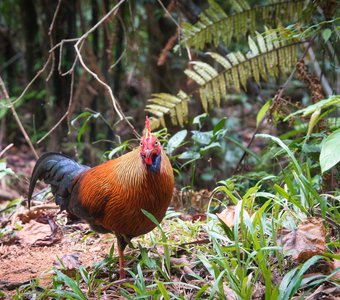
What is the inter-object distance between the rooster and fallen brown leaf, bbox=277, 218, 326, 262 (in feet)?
2.40

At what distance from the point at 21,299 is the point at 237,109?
7.93 m

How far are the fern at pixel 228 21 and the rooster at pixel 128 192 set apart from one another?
2004 millimetres

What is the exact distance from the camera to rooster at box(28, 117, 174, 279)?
10.8 feet

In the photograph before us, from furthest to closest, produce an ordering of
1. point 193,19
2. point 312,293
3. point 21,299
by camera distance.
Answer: point 193,19 → point 21,299 → point 312,293

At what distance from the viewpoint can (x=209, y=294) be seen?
2.90 metres

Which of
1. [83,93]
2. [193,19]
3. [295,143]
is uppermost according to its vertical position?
[193,19]

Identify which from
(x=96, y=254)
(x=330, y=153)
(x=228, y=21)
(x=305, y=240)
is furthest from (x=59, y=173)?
(x=228, y=21)

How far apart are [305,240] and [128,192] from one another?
1.02 meters

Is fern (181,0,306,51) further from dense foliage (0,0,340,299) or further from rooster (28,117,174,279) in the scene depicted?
rooster (28,117,174,279)

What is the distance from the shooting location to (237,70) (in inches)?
197

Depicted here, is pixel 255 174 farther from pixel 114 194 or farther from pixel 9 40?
pixel 9 40

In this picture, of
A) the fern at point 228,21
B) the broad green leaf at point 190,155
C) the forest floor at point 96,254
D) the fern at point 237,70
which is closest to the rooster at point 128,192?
the forest floor at point 96,254

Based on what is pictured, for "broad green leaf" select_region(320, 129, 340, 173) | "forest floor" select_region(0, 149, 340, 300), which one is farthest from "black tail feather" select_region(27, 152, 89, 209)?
"broad green leaf" select_region(320, 129, 340, 173)

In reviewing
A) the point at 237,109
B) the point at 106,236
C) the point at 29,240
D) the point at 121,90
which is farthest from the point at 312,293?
the point at 237,109
